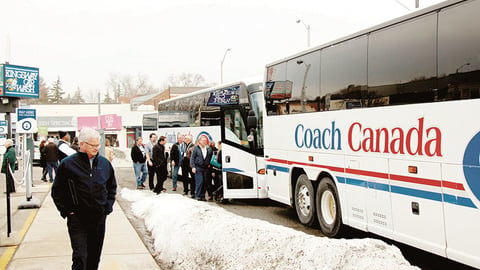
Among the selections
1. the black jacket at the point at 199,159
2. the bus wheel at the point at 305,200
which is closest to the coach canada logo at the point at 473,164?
the bus wheel at the point at 305,200

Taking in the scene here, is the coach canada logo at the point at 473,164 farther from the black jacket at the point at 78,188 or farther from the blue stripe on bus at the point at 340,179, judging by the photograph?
Answer: the black jacket at the point at 78,188

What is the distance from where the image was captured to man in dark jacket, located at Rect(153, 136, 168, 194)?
14.6 meters

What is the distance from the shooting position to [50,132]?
64.5m

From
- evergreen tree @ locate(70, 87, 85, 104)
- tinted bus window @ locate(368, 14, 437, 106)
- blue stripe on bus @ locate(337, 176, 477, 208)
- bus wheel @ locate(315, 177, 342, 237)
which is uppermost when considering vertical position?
evergreen tree @ locate(70, 87, 85, 104)

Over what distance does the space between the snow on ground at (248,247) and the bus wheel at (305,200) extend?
7.61 ft

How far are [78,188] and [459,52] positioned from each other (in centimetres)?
468

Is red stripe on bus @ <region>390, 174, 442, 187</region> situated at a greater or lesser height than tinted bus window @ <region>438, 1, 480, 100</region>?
lesser

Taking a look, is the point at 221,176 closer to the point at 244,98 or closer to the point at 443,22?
the point at 244,98

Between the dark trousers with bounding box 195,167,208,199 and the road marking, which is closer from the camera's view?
the road marking

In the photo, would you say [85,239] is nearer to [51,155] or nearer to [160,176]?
[160,176]

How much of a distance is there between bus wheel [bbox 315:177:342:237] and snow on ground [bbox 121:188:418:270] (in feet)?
7.17

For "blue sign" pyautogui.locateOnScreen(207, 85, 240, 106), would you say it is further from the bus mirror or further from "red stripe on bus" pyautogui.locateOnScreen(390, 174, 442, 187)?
"red stripe on bus" pyautogui.locateOnScreen(390, 174, 442, 187)

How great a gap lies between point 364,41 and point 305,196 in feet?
11.8

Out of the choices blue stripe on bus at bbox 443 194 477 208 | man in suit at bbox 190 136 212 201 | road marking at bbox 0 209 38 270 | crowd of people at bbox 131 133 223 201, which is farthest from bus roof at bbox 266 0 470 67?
road marking at bbox 0 209 38 270
